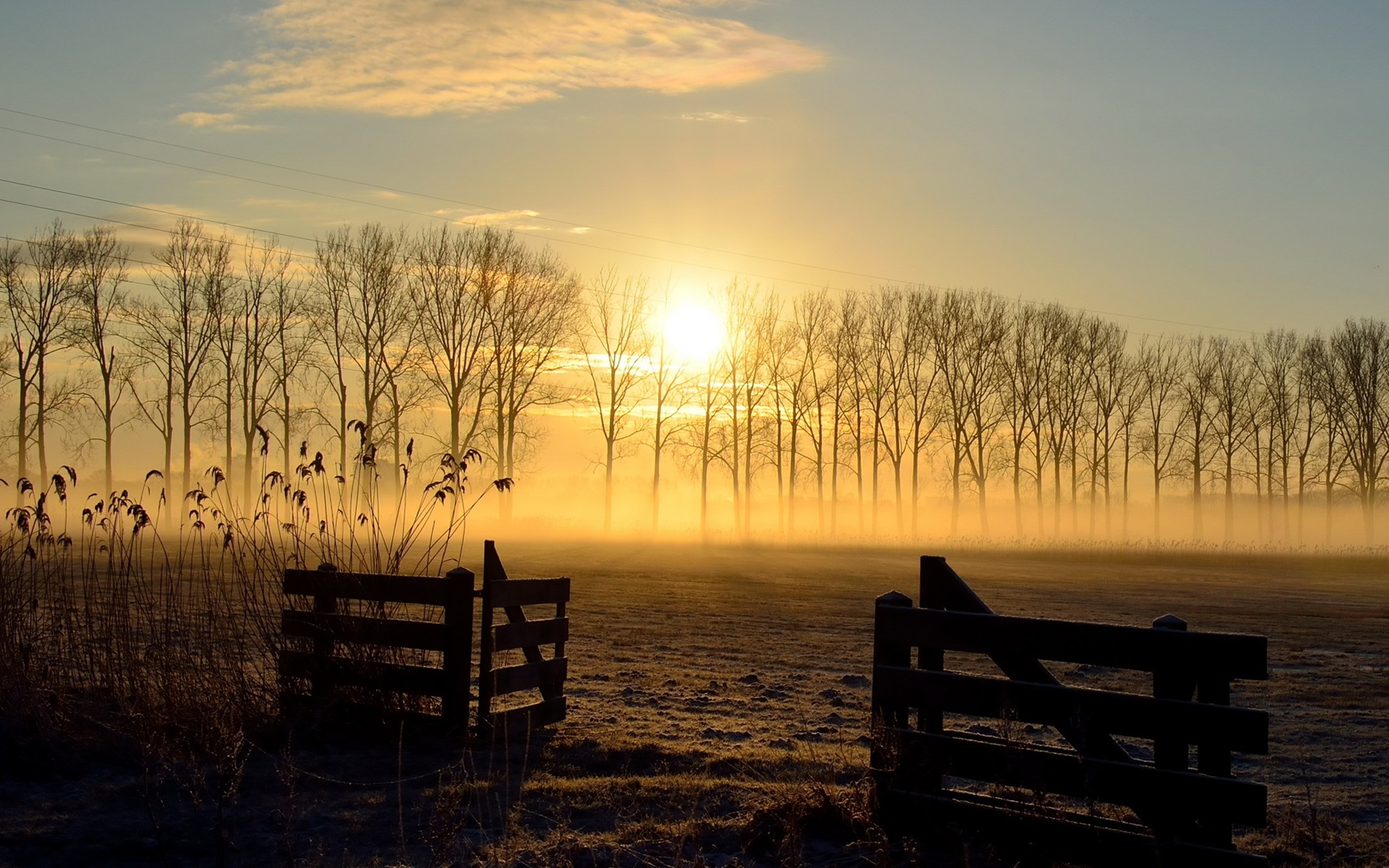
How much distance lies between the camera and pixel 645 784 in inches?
330

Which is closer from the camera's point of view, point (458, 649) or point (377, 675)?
point (458, 649)

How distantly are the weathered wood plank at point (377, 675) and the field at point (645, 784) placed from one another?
1.63 ft

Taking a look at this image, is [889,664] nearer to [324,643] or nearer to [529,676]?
[529,676]

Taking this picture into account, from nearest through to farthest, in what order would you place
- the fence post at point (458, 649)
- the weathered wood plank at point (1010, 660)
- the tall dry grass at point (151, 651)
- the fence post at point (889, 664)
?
the weathered wood plank at point (1010, 660) < the fence post at point (889, 664) < the tall dry grass at point (151, 651) < the fence post at point (458, 649)

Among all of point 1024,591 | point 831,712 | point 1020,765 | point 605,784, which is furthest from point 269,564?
point 1024,591

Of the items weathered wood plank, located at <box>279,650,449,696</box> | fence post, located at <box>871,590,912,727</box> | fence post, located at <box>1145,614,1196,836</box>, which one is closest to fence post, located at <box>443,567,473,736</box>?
weathered wood plank, located at <box>279,650,449,696</box>

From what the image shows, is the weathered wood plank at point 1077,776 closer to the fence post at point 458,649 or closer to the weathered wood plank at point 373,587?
the fence post at point 458,649

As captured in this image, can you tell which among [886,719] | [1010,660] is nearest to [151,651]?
[886,719]

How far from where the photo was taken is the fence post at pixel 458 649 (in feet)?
31.3

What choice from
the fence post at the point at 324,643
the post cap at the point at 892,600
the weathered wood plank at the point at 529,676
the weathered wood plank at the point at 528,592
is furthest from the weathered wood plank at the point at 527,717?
the post cap at the point at 892,600

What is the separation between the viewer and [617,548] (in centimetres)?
5847

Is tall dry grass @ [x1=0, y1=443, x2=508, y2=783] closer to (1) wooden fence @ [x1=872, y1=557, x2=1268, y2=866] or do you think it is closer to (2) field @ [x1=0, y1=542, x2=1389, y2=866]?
(2) field @ [x1=0, y1=542, x2=1389, y2=866]

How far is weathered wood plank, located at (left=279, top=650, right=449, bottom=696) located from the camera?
9.66 m

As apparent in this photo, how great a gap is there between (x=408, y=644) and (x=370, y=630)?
0.40m
